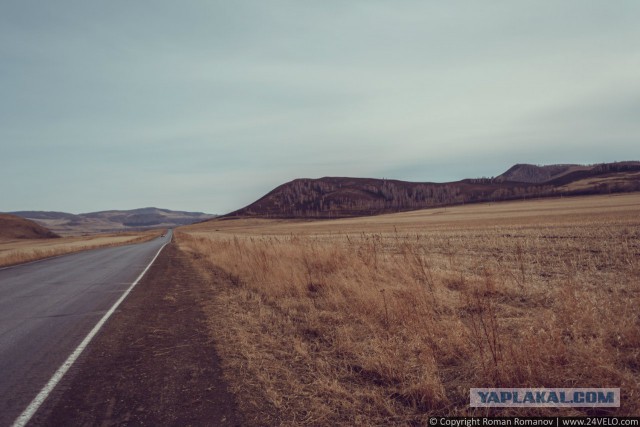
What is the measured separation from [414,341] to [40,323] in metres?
7.80

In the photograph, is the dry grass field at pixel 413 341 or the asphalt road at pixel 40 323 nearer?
→ the dry grass field at pixel 413 341

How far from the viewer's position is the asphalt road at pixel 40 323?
469 centimetres

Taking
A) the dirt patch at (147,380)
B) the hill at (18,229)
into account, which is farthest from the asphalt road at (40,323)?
the hill at (18,229)

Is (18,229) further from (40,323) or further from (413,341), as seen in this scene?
(413,341)

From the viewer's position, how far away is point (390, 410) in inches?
146

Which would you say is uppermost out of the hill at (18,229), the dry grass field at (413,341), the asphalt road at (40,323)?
the hill at (18,229)

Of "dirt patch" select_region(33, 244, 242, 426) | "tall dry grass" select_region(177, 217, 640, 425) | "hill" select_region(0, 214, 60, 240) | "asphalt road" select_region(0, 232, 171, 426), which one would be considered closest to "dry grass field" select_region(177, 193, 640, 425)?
"tall dry grass" select_region(177, 217, 640, 425)

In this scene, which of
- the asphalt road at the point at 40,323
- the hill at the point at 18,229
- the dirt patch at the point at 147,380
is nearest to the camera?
the dirt patch at the point at 147,380

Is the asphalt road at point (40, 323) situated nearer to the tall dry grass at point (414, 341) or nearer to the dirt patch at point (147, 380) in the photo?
the dirt patch at point (147, 380)

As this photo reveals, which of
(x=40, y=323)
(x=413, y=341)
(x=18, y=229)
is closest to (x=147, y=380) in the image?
(x=413, y=341)

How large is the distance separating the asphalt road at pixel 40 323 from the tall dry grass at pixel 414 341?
97.5 inches

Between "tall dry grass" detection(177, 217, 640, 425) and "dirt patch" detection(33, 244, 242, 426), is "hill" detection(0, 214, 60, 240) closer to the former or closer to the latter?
"dirt patch" detection(33, 244, 242, 426)

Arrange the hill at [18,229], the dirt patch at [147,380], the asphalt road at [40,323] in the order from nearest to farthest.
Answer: the dirt patch at [147,380] < the asphalt road at [40,323] < the hill at [18,229]

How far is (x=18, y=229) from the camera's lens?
365ft
